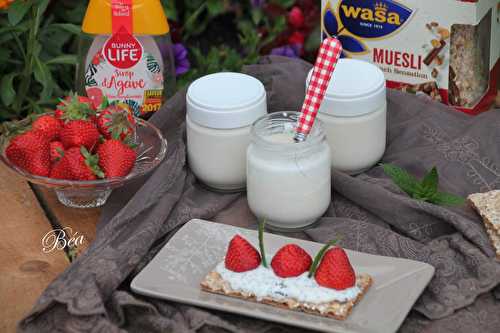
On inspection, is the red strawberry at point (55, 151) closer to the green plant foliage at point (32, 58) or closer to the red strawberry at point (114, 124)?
the red strawberry at point (114, 124)

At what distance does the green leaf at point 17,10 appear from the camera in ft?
5.12

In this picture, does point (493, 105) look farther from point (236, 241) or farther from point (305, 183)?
point (236, 241)

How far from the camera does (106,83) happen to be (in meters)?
1.50

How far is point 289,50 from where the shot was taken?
2025mm

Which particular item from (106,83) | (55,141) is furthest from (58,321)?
(106,83)

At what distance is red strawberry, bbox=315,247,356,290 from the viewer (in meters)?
1.06

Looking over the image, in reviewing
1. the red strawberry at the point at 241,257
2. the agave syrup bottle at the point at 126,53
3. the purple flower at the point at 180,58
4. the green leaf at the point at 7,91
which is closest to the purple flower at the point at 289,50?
the purple flower at the point at 180,58

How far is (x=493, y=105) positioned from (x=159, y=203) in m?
0.70

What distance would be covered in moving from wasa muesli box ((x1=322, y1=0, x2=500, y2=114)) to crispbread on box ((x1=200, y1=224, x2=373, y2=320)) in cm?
54

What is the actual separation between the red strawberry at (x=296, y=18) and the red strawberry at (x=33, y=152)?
0.95 metres

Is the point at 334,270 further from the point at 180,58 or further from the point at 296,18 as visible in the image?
the point at 296,18

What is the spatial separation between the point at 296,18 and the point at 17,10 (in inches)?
29.4

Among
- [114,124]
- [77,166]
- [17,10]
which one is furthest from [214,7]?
[77,166]

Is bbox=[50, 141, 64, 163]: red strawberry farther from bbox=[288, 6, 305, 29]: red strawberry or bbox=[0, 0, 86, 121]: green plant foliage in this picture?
bbox=[288, 6, 305, 29]: red strawberry
